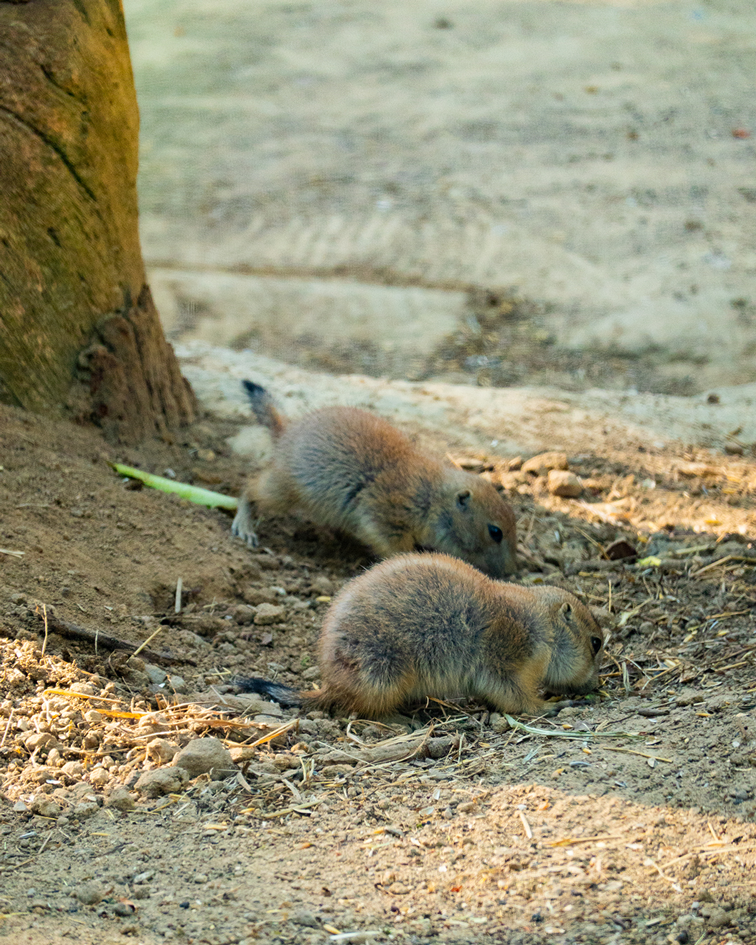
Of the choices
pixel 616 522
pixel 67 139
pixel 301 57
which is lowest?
pixel 616 522

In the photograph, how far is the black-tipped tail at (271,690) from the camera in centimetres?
369

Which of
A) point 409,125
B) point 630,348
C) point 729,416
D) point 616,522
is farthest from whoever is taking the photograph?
point 409,125

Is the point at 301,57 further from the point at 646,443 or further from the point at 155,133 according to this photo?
the point at 646,443

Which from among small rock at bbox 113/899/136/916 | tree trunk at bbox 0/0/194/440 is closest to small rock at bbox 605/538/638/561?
tree trunk at bbox 0/0/194/440

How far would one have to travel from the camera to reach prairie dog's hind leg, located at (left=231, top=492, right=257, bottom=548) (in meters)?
5.34

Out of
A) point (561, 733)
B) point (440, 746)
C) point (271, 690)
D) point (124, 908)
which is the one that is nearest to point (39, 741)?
point (124, 908)

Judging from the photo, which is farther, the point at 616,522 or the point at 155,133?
the point at 155,133

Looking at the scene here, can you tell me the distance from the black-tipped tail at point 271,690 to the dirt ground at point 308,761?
6 centimetres

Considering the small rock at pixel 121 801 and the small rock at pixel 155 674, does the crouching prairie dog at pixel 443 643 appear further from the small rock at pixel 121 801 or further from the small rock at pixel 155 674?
the small rock at pixel 121 801

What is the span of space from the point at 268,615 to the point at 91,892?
2.08 m

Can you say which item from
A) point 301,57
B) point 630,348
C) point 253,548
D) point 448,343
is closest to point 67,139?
point 253,548

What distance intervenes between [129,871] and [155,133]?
13.3 metres

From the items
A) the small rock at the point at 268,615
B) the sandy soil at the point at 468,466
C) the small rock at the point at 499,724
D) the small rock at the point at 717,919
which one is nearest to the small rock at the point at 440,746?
the sandy soil at the point at 468,466

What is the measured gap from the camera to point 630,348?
9.16 metres
